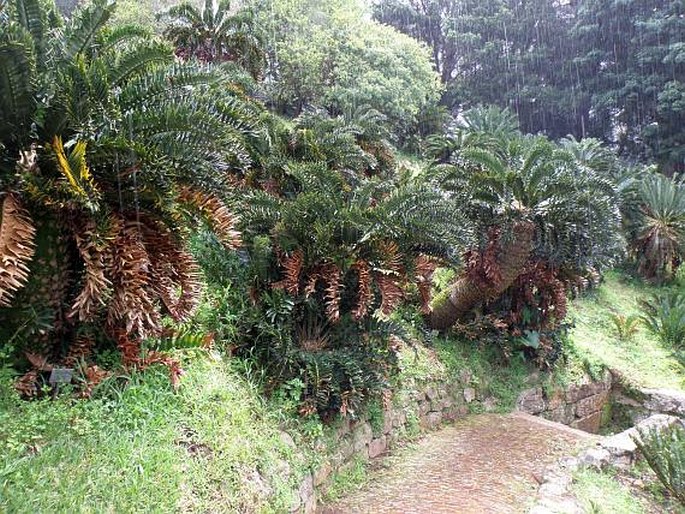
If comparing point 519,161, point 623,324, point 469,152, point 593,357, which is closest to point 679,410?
point 593,357

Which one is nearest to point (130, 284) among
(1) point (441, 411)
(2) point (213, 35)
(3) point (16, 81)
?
(3) point (16, 81)

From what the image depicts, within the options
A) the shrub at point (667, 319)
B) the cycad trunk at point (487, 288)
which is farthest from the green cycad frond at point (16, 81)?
the shrub at point (667, 319)

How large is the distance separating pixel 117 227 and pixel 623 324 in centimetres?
1087

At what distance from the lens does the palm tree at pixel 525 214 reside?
282 inches

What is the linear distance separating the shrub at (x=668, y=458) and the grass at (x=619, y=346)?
363 centimetres

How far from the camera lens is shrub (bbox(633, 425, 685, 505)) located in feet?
18.5

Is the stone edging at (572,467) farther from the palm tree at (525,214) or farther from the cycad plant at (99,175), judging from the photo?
the cycad plant at (99,175)

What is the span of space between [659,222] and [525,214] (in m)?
8.07

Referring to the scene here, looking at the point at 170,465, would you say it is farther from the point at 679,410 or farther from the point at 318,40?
the point at 318,40

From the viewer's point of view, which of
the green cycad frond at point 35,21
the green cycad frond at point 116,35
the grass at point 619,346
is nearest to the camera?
the green cycad frond at point 35,21

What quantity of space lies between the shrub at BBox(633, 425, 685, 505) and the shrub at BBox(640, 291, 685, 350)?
20.0 ft

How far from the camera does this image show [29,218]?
338cm

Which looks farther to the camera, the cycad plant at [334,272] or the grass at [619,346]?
the grass at [619,346]

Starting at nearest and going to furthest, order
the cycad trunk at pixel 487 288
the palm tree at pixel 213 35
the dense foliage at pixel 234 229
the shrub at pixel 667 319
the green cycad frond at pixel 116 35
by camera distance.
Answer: the dense foliage at pixel 234 229
the green cycad frond at pixel 116 35
the cycad trunk at pixel 487 288
the shrub at pixel 667 319
the palm tree at pixel 213 35
